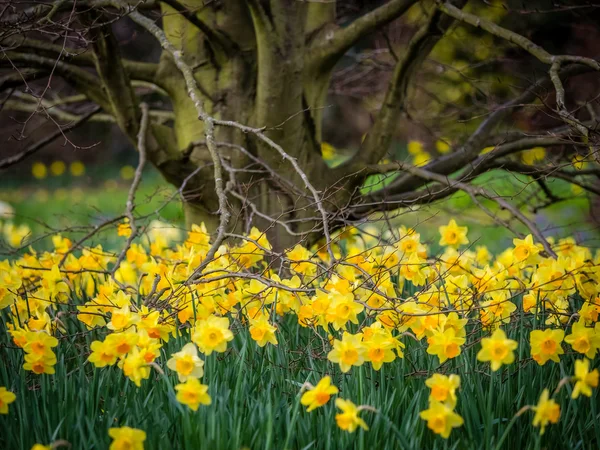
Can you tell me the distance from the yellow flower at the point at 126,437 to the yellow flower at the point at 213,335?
0.31 m

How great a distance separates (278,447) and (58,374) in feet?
2.36

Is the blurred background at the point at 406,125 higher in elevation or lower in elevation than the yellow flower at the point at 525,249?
higher

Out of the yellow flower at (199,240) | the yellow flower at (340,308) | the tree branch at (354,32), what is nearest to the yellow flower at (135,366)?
the yellow flower at (340,308)

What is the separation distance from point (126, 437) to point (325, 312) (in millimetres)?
656

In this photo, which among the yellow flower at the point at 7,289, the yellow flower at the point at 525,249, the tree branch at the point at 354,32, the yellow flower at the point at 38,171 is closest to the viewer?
the yellow flower at the point at 7,289

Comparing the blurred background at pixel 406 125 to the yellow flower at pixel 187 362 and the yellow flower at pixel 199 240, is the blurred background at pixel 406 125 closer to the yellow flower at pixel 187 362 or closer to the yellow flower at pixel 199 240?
the yellow flower at pixel 199 240

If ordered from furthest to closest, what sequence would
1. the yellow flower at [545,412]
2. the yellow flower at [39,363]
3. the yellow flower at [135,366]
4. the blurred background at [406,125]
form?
the blurred background at [406,125] → the yellow flower at [39,363] → the yellow flower at [135,366] → the yellow flower at [545,412]

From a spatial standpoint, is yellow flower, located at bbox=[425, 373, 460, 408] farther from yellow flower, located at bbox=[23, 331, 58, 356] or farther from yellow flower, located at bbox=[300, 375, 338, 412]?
yellow flower, located at bbox=[23, 331, 58, 356]

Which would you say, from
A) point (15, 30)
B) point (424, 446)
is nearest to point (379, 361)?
point (424, 446)

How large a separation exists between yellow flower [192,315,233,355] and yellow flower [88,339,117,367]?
8.4 inches

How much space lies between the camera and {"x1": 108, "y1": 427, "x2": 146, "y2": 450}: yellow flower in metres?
Answer: 1.33

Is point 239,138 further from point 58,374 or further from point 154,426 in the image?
point 154,426

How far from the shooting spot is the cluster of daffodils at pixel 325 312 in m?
1.57

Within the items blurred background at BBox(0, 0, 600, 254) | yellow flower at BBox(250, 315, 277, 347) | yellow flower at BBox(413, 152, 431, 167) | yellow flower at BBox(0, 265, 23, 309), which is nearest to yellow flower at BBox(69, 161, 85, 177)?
blurred background at BBox(0, 0, 600, 254)
